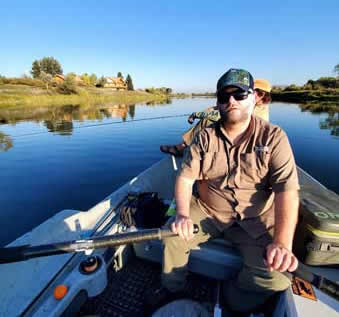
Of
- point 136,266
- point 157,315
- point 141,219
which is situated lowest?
point 136,266

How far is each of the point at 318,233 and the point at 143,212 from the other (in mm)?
1662

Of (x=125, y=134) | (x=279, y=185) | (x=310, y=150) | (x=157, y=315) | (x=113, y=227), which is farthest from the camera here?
(x=125, y=134)

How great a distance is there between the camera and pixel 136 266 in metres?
2.20

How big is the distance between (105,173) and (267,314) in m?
5.24

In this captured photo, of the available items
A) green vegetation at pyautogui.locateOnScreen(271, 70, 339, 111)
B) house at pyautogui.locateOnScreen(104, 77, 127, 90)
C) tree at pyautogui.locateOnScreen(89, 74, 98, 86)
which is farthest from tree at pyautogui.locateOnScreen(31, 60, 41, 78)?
green vegetation at pyautogui.locateOnScreen(271, 70, 339, 111)

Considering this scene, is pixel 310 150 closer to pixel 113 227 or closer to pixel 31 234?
pixel 113 227

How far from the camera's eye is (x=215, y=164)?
1.72m

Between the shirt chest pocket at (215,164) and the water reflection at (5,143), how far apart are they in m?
9.15

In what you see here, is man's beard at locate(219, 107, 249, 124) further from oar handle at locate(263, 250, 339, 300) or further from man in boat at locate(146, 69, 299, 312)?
oar handle at locate(263, 250, 339, 300)

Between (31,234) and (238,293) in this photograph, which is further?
(31,234)

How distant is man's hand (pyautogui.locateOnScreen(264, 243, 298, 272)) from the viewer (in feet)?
3.98

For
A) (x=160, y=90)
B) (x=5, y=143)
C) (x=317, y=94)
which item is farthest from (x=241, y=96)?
(x=160, y=90)

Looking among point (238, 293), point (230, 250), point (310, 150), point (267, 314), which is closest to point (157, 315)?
point (238, 293)

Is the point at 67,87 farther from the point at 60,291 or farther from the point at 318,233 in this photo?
the point at 318,233
